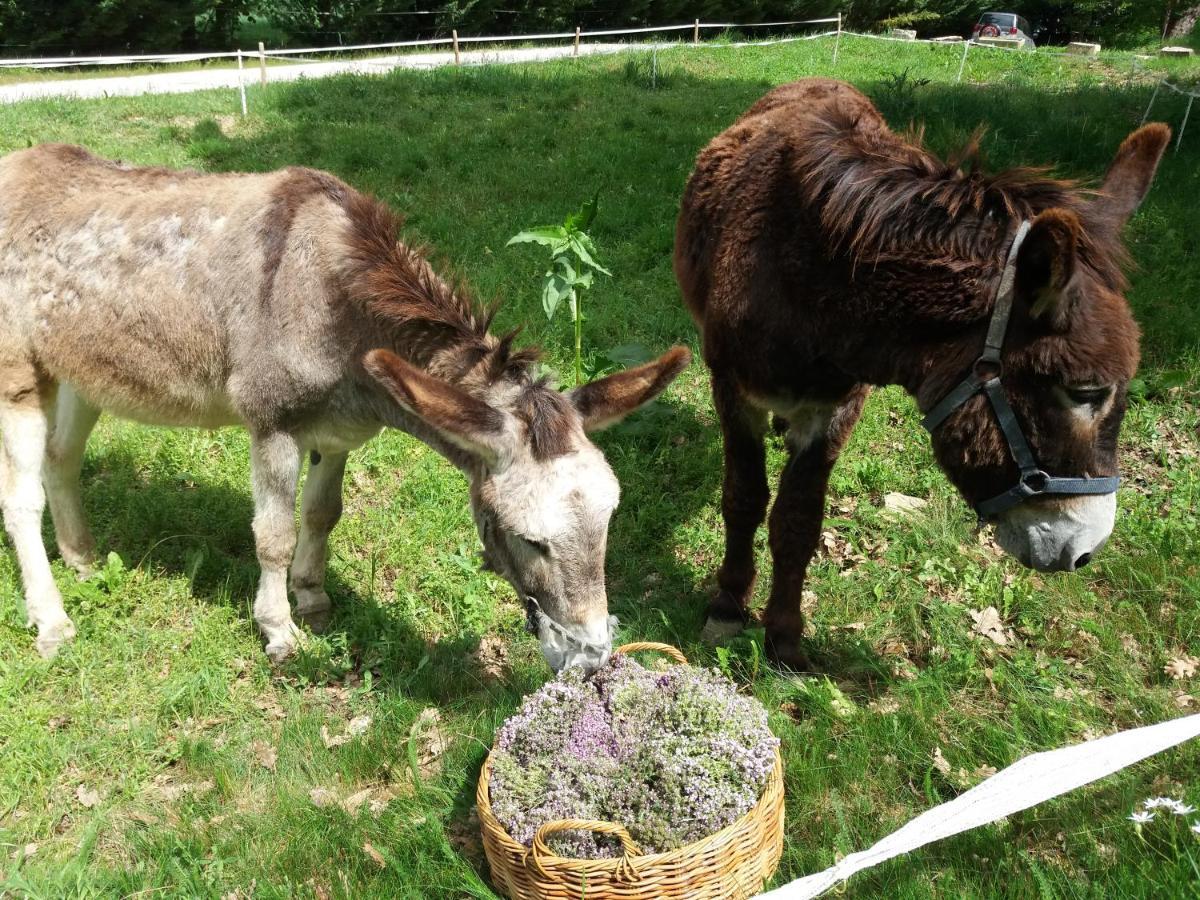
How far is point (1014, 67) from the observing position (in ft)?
55.1

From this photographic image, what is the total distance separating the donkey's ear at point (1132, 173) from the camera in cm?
284

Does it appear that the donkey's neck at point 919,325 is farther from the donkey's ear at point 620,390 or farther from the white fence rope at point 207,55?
the white fence rope at point 207,55

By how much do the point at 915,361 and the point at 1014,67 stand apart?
56.1 ft

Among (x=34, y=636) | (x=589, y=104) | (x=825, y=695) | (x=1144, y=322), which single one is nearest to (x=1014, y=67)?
(x=589, y=104)

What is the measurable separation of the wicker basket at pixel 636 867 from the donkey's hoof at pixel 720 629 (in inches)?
53.1

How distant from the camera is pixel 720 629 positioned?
398 centimetres

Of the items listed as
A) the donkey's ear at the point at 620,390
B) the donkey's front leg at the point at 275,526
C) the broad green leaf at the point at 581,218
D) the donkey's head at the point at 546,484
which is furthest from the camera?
the broad green leaf at the point at 581,218

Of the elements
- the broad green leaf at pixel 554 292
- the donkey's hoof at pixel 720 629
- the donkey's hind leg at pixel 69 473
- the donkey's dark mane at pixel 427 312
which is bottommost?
the donkey's hoof at pixel 720 629

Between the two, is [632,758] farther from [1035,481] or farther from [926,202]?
[926,202]

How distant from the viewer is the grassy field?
2.83m

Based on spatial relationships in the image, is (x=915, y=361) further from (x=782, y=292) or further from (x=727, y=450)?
(x=727, y=450)

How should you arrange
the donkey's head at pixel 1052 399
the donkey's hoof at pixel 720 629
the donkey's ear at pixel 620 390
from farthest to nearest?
1. the donkey's hoof at pixel 720 629
2. the donkey's ear at pixel 620 390
3. the donkey's head at pixel 1052 399

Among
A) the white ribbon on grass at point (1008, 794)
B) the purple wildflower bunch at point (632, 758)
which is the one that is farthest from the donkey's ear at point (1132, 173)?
the purple wildflower bunch at point (632, 758)

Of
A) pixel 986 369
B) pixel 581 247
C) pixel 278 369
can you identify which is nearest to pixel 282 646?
pixel 278 369
